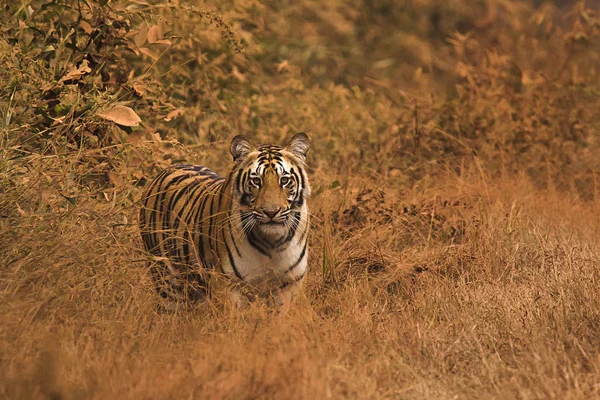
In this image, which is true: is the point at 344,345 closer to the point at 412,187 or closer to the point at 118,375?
the point at 118,375

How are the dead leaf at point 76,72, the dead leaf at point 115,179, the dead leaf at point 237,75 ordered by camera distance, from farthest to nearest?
1. the dead leaf at point 237,75
2. the dead leaf at point 115,179
3. the dead leaf at point 76,72

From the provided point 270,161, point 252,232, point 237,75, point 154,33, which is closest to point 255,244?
point 252,232

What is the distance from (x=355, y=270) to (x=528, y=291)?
957 mm

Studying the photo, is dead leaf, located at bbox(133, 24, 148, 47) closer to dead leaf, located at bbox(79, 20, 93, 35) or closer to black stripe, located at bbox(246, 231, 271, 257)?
dead leaf, located at bbox(79, 20, 93, 35)

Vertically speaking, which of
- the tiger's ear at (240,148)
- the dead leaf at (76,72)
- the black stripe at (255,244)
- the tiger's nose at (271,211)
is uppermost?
the dead leaf at (76,72)

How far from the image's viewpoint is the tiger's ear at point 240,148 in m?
5.29

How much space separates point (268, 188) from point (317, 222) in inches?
51.9

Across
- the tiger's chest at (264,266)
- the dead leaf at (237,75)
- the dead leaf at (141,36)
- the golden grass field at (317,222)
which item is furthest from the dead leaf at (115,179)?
the dead leaf at (237,75)

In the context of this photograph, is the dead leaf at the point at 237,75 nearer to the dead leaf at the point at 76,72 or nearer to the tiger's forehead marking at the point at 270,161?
the dead leaf at the point at 76,72

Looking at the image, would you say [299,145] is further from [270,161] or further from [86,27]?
[86,27]

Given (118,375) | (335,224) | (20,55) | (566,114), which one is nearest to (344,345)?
(118,375)

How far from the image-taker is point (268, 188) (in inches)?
199

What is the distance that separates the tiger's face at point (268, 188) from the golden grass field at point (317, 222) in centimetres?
41

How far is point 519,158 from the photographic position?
25.7 feet
